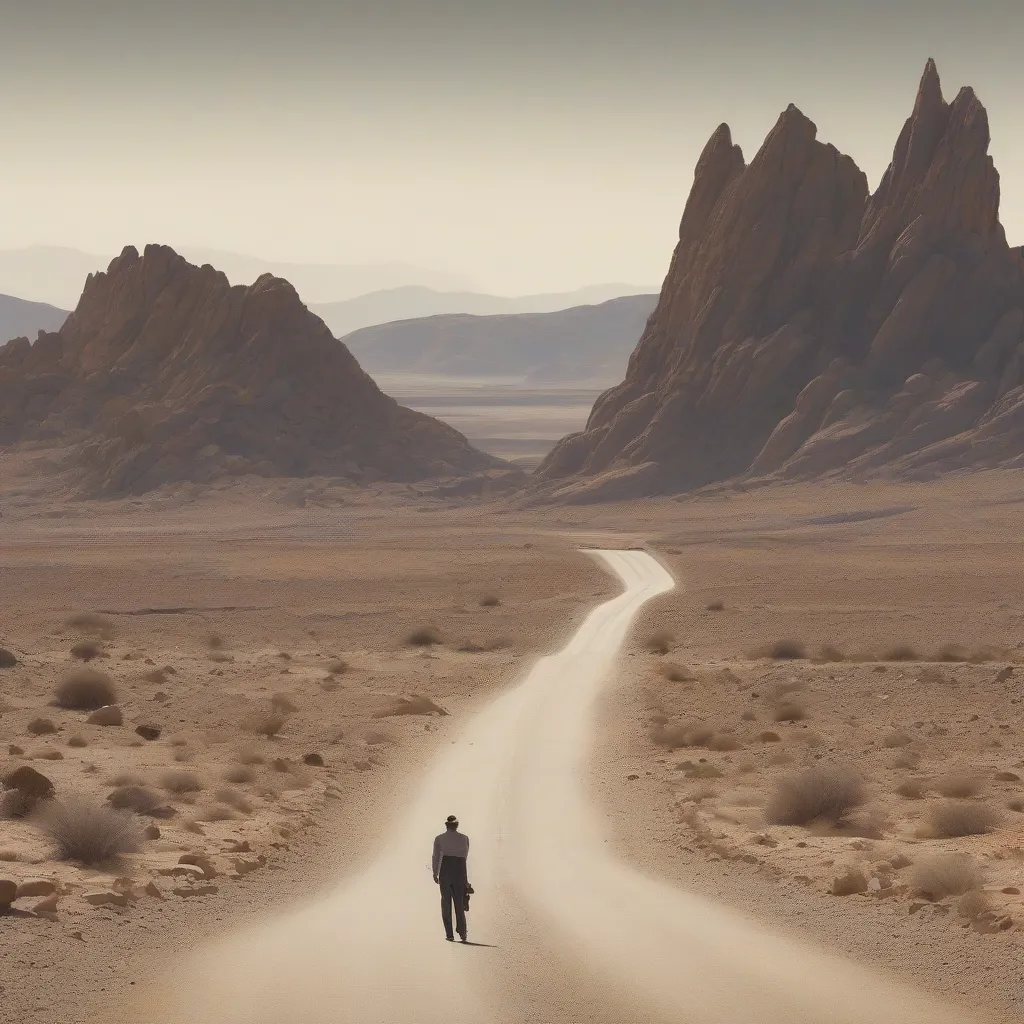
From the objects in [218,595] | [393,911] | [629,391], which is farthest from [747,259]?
[393,911]

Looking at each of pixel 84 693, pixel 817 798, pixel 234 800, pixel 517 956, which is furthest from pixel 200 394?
pixel 517 956

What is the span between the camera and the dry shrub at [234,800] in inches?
902

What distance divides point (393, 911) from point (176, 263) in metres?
120

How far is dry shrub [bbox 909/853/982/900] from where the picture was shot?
1670 centimetres

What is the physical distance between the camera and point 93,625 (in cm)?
4841

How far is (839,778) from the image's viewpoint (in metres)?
22.2

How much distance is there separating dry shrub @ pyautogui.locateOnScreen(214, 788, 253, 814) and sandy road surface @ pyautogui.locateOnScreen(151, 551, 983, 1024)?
2.13 m

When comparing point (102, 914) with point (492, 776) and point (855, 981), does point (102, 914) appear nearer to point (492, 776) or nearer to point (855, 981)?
point (855, 981)

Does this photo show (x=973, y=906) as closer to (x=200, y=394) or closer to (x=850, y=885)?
(x=850, y=885)

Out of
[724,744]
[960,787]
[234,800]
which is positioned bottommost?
[724,744]

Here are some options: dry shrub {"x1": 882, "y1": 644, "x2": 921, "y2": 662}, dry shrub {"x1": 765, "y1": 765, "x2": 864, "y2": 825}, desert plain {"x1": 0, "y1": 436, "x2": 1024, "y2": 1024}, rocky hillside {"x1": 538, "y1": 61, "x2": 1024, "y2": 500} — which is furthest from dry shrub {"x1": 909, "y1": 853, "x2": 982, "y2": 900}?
rocky hillside {"x1": 538, "y1": 61, "x2": 1024, "y2": 500}

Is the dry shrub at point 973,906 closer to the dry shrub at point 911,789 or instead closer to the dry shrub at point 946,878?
the dry shrub at point 946,878

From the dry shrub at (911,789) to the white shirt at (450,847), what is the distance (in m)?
10.3

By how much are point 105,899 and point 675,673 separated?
2394 cm
